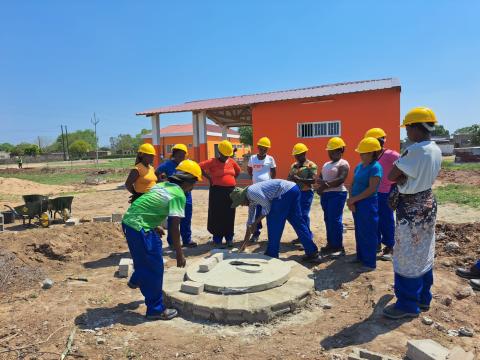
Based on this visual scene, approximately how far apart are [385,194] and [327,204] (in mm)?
801

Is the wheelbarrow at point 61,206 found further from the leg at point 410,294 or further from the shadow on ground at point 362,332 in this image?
the leg at point 410,294

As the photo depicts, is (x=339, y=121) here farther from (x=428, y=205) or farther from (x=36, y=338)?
(x=36, y=338)

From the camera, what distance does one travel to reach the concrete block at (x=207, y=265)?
13.9 feet

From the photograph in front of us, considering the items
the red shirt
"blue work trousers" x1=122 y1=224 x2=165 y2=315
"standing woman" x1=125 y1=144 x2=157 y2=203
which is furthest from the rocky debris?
the red shirt

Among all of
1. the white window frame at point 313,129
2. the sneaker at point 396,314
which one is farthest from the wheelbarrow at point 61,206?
the white window frame at point 313,129

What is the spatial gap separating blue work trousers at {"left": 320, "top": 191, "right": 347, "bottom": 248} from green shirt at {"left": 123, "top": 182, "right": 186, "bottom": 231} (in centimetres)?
247

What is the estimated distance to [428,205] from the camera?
327 centimetres

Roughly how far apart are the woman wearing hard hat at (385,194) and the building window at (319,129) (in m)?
8.79

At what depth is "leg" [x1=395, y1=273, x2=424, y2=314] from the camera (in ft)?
10.9

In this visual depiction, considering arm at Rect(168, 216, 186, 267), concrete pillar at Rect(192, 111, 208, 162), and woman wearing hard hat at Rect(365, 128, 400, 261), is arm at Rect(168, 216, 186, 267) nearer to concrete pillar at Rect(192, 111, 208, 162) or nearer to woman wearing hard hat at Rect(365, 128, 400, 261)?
woman wearing hard hat at Rect(365, 128, 400, 261)

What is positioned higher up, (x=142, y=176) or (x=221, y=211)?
(x=142, y=176)


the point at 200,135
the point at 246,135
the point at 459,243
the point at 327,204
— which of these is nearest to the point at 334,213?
the point at 327,204

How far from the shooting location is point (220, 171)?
5930 mm

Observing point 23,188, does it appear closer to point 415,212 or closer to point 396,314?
point 396,314
